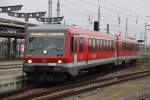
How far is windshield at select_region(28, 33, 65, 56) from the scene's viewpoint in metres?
19.5

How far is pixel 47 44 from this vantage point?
19750mm

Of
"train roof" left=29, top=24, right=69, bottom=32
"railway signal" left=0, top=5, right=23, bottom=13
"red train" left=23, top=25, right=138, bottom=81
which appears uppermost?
"railway signal" left=0, top=5, right=23, bottom=13

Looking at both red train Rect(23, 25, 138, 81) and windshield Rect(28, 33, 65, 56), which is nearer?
red train Rect(23, 25, 138, 81)

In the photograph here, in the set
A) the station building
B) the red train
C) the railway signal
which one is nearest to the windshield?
the red train

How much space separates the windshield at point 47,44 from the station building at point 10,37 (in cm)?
1843

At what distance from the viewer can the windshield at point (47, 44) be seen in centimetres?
1955

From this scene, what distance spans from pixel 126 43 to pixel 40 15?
2493 cm

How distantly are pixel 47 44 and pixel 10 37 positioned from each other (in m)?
24.6

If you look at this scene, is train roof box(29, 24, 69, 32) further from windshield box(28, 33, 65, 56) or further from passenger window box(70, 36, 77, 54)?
passenger window box(70, 36, 77, 54)

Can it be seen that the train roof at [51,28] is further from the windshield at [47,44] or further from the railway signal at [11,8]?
the railway signal at [11,8]

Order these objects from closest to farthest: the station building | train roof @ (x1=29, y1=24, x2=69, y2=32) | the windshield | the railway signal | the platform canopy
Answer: the windshield < train roof @ (x1=29, y1=24, x2=69, y2=32) < the platform canopy < the station building < the railway signal

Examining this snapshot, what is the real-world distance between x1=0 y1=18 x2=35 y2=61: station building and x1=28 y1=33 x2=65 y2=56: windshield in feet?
60.5

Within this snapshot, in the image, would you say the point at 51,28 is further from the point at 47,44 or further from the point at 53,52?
the point at 53,52

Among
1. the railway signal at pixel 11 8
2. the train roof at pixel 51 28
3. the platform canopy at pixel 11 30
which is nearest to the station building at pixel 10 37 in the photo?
the platform canopy at pixel 11 30
